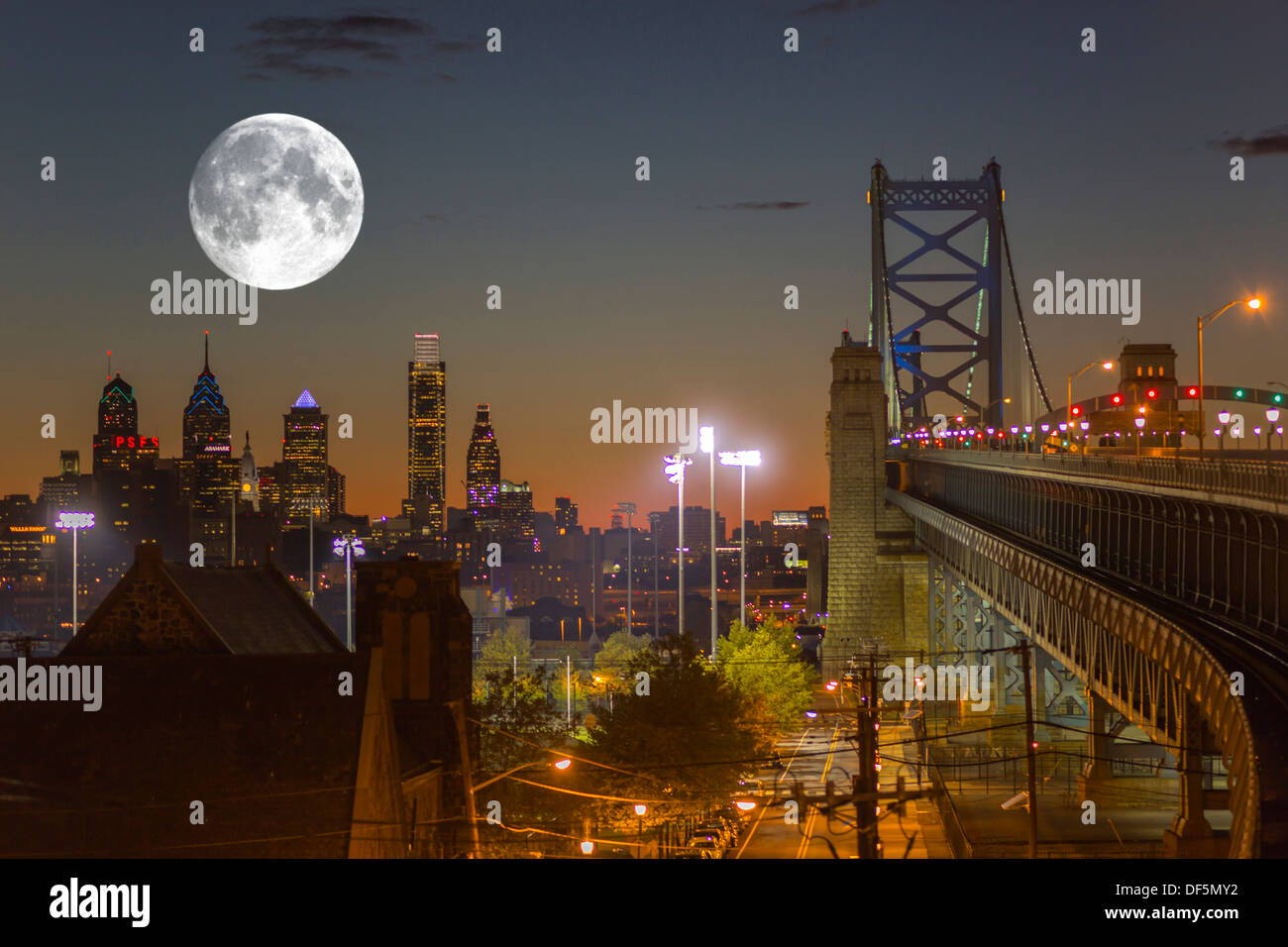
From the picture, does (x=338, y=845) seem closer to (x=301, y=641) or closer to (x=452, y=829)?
(x=452, y=829)

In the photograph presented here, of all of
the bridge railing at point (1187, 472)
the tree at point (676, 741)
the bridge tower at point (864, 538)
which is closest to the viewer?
the bridge railing at point (1187, 472)

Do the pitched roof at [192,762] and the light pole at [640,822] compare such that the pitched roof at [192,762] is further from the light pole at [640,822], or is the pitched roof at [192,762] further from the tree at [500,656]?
the tree at [500,656]

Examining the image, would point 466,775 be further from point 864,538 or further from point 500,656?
point 500,656

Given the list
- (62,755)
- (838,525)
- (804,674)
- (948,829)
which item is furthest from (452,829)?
(838,525)

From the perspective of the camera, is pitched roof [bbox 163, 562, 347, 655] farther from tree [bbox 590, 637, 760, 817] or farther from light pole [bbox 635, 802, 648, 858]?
light pole [bbox 635, 802, 648, 858]

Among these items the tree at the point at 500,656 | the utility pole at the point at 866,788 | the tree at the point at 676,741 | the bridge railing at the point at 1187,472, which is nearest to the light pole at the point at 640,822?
the tree at the point at 676,741

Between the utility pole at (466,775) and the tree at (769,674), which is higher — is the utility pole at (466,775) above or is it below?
above
